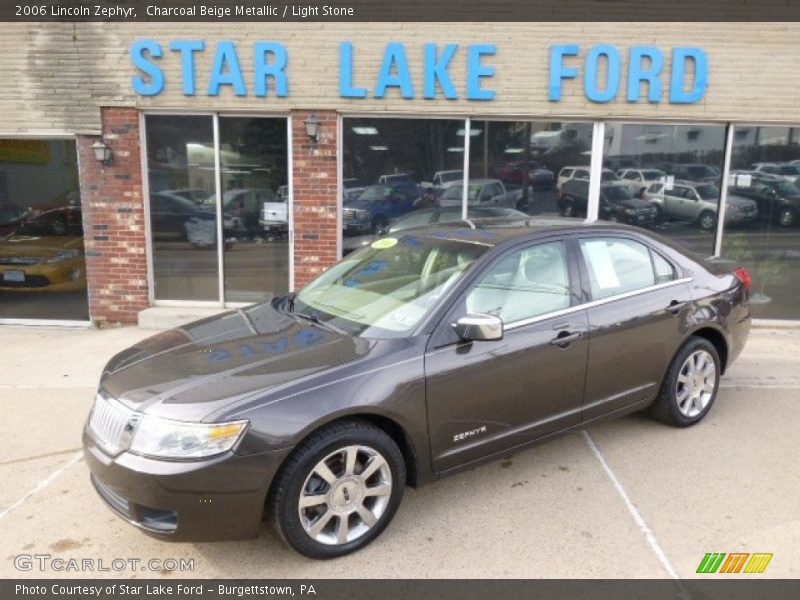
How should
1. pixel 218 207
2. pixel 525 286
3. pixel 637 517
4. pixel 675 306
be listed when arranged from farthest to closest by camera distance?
1. pixel 218 207
2. pixel 675 306
3. pixel 525 286
4. pixel 637 517

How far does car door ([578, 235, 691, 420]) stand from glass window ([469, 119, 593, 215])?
3335 mm

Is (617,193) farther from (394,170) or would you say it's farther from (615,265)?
(615,265)

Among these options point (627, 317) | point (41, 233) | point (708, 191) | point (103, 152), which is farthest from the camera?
point (41, 233)

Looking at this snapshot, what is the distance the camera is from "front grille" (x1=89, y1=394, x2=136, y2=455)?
2887mm

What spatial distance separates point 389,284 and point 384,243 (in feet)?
1.87

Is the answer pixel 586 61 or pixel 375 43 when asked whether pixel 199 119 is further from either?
pixel 586 61

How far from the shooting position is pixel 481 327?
319 cm

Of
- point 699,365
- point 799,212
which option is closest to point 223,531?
point 699,365

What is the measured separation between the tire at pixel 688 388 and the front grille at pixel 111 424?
342 centimetres

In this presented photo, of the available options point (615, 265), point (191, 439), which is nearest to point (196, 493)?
point (191, 439)

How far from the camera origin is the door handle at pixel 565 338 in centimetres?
365

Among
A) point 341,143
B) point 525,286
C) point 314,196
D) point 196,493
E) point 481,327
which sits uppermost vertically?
point 341,143

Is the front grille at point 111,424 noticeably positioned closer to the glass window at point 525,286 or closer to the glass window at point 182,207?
the glass window at point 525,286

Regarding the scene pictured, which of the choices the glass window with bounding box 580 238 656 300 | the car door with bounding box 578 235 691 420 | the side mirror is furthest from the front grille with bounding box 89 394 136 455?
the glass window with bounding box 580 238 656 300
